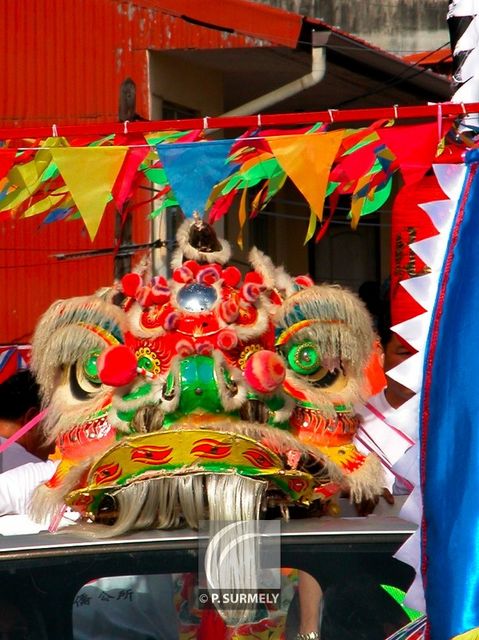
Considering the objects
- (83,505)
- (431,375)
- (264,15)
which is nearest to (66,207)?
(83,505)

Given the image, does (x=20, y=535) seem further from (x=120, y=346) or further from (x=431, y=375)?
(x=431, y=375)

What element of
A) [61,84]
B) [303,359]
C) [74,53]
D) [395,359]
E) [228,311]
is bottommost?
[395,359]

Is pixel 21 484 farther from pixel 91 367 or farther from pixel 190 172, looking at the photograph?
pixel 190 172

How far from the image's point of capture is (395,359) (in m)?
5.30

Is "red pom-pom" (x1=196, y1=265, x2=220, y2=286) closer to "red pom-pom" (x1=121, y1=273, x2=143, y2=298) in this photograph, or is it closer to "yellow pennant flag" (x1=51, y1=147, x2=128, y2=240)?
"red pom-pom" (x1=121, y1=273, x2=143, y2=298)

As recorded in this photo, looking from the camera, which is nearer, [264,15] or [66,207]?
[66,207]

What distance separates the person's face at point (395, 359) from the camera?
193 inches

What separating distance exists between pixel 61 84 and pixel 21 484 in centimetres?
714

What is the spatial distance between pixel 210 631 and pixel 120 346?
873 mm

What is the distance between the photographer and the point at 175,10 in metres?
10.1

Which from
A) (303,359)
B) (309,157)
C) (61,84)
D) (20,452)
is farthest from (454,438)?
(61,84)

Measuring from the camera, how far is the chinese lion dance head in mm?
3178

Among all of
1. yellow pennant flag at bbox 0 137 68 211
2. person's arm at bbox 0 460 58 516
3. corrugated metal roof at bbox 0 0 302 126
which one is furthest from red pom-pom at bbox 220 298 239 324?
corrugated metal roof at bbox 0 0 302 126

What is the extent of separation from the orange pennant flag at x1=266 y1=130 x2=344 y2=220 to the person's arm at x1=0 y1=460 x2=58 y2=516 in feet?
3.63
